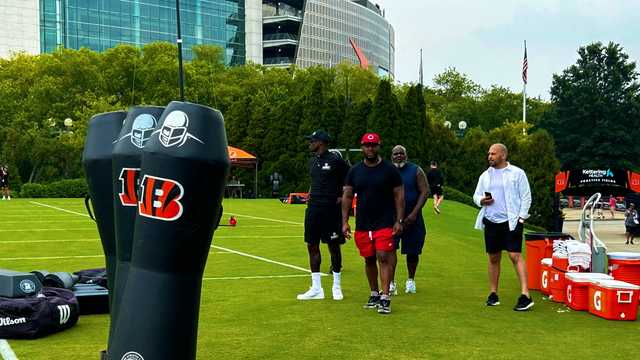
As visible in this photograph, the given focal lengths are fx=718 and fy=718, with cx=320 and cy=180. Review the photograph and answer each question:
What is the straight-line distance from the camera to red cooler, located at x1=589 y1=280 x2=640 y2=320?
7.69 meters

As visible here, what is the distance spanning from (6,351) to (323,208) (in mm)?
4076

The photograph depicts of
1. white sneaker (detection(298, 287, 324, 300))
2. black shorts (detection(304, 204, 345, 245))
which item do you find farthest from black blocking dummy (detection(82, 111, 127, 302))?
white sneaker (detection(298, 287, 324, 300))

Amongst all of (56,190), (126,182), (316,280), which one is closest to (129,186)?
(126,182)

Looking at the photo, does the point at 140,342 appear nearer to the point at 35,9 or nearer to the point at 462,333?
the point at 462,333

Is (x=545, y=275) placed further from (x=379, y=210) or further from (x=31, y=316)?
(x=31, y=316)

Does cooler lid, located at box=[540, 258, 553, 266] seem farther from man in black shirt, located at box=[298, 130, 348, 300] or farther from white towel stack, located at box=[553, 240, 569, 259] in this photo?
man in black shirt, located at box=[298, 130, 348, 300]

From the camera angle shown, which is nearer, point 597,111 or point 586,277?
point 586,277

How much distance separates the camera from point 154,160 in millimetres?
4098

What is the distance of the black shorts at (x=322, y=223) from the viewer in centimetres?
898

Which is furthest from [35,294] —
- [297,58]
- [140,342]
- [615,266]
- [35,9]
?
[297,58]

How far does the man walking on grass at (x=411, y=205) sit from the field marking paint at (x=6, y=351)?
15.1ft

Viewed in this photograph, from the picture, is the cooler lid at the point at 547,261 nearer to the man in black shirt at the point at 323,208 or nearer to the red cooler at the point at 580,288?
the red cooler at the point at 580,288

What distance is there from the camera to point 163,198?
4.04 meters

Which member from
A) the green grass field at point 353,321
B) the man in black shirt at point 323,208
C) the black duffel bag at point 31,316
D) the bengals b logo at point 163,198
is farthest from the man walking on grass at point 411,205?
the bengals b logo at point 163,198
